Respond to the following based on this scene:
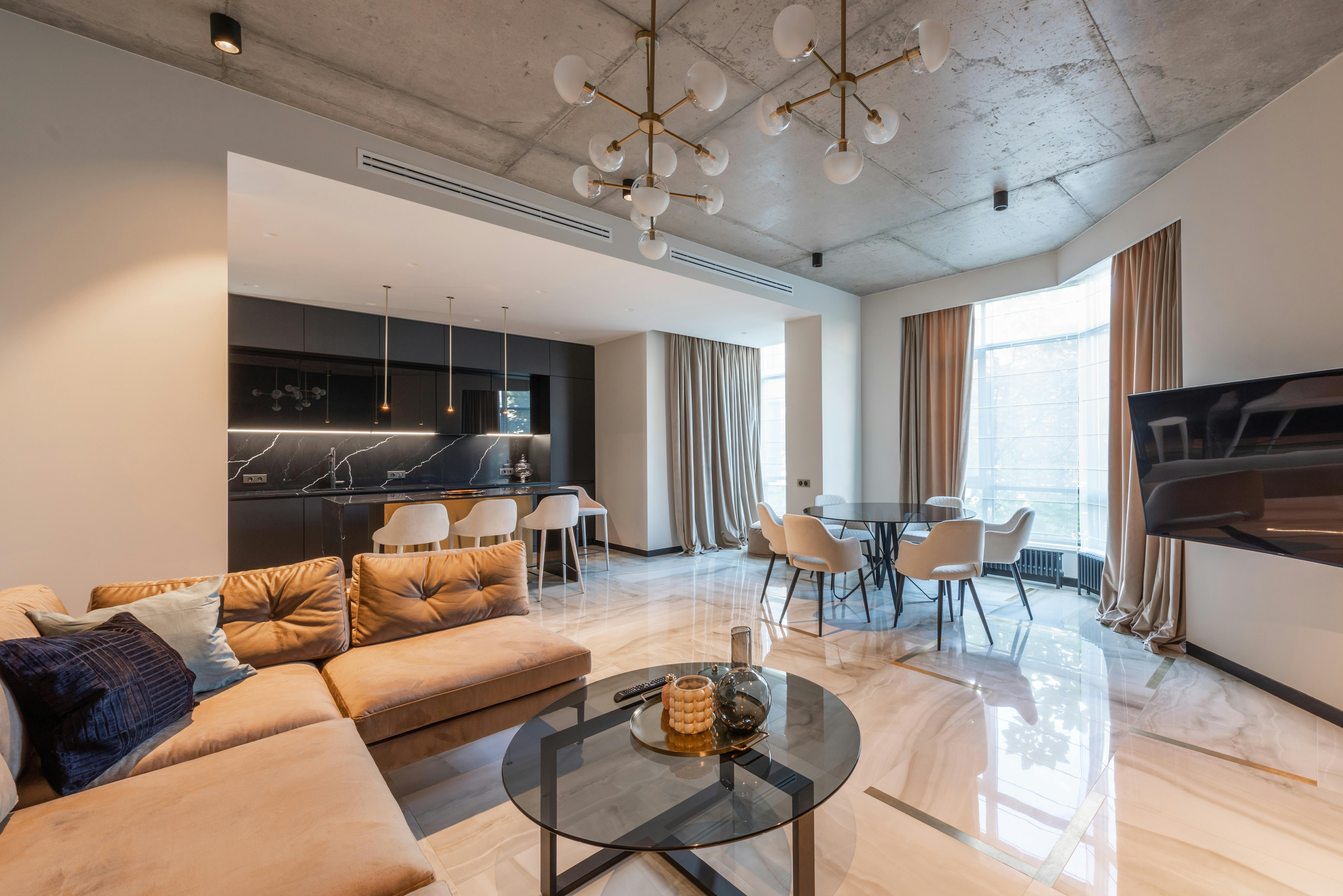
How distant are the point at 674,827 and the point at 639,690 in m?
0.70

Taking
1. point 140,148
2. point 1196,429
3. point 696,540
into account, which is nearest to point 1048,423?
point 1196,429

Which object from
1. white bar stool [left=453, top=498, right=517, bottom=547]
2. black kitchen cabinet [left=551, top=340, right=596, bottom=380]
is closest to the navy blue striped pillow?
white bar stool [left=453, top=498, right=517, bottom=547]

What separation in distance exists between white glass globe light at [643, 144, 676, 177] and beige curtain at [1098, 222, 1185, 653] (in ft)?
10.9

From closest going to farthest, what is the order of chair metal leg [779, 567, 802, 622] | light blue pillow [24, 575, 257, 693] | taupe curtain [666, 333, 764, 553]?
1. light blue pillow [24, 575, 257, 693]
2. chair metal leg [779, 567, 802, 622]
3. taupe curtain [666, 333, 764, 553]

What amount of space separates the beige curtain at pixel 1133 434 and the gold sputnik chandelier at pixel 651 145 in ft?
10.5

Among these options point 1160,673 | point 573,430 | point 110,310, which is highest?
point 110,310

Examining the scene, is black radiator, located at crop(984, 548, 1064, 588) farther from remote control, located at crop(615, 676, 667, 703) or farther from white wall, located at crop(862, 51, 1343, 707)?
remote control, located at crop(615, 676, 667, 703)

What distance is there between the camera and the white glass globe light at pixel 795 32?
153 cm

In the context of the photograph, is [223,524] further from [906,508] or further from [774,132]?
[906,508]

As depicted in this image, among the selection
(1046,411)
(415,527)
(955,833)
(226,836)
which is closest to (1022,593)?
(1046,411)

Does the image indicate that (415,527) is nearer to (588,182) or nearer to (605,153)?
(588,182)

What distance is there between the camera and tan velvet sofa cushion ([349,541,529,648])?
2.46 metres

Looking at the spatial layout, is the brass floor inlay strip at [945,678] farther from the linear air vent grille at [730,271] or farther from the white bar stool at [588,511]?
the linear air vent grille at [730,271]

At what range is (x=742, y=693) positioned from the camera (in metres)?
1.75
